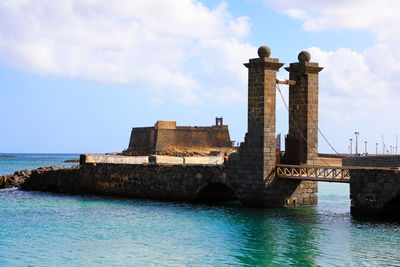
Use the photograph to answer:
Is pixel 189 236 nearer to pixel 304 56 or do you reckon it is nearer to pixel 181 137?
pixel 304 56

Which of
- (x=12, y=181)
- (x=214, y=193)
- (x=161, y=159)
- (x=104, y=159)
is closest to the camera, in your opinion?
(x=214, y=193)

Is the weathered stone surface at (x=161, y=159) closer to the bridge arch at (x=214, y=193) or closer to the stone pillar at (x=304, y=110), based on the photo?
the bridge arch at (x=214, y=193)

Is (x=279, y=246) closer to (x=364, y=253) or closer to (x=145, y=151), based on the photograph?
(x=364, y=253)

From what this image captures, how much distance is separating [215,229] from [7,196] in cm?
1573

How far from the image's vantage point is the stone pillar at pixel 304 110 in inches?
961

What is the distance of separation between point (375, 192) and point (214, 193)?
8789 mm

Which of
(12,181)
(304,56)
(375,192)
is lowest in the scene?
(12,181)

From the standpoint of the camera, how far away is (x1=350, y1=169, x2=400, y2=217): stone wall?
19.6 m

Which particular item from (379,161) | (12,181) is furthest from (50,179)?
(379,161)

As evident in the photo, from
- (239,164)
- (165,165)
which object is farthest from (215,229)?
(165,165)

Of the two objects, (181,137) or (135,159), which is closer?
(135,159)

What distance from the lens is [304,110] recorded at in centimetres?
2448

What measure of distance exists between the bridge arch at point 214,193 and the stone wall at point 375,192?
21.2 feet

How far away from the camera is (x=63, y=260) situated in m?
14.7
